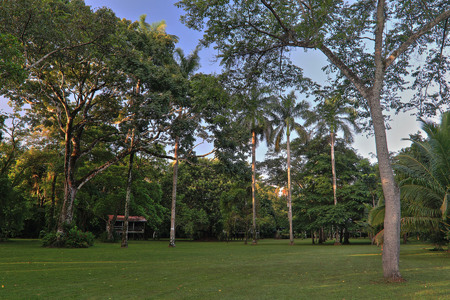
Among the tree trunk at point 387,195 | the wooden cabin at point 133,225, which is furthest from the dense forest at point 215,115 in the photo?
the wooden cabin at point 133,225

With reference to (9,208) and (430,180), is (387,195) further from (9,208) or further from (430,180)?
(9,208)

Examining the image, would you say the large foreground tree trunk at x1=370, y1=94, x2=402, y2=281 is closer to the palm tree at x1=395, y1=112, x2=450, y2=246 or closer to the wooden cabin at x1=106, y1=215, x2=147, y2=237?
the palm tree at x1=395, y1=112, x2=450, y2=246

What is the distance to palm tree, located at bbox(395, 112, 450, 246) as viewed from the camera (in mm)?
13859

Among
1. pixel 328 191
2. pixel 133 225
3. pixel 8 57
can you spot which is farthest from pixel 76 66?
pixel 133 225

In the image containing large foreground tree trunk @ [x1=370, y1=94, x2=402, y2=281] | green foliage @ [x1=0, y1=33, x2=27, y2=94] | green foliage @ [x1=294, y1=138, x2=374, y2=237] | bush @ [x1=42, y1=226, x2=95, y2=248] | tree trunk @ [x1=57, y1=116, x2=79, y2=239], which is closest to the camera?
large foreground tree trunk @ [x1=370, y1=94, x2=402, y2=281]

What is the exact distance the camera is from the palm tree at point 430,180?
45.5ft

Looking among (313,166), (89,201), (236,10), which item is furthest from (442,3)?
(89,201)

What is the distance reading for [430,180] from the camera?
14.3m

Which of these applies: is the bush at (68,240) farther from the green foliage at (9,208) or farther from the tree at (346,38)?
the tree at (346,38)

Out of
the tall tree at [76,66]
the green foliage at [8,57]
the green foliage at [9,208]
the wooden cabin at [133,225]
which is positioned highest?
the tall tree at [76,66]

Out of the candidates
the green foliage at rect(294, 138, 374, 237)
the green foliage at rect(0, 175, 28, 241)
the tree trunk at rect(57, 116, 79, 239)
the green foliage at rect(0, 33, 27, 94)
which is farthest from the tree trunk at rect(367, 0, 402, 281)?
the green foliage at rect(0, 175, 28, 241)

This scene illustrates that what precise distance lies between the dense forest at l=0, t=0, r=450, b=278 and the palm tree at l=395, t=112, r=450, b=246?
64 millimetres

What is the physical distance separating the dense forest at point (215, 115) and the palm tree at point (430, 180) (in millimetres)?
64

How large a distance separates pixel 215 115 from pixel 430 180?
43.9 ft
